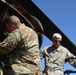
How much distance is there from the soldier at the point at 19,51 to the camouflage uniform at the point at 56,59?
1954 mm

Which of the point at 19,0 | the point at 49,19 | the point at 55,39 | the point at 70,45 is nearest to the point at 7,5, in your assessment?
the point at 19,0

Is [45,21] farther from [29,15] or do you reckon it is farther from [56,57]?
[56,57]

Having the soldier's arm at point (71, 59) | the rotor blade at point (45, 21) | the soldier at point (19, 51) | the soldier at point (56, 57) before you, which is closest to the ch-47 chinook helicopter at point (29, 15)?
the rotor blade at point (45, 21)

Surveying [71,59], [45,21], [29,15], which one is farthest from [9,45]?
[71,59]

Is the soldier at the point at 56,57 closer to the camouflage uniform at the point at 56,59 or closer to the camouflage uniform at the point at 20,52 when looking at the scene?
the camouflage uniform at the point at 56,59

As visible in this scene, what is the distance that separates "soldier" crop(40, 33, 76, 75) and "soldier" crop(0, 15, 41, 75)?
1965 millimetres

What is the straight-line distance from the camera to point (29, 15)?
5934 mm

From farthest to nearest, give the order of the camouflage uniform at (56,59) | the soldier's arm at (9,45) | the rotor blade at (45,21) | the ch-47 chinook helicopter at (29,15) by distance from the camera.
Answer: the camouflage uniform at (56,59) → the rotor blade at (45,21) → the ch-47 chinook helicopter at (29,15) → the soldier's arm at (9,45)

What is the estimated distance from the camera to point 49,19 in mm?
6188

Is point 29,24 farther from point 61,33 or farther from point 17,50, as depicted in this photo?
point 17,50

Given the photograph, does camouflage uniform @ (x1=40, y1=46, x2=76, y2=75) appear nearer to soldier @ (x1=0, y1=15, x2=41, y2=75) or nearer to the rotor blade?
the rotor blade

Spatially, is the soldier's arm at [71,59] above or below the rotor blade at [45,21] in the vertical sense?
below

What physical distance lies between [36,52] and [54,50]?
7.08 ft

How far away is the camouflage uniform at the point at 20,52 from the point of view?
14.0 ft
